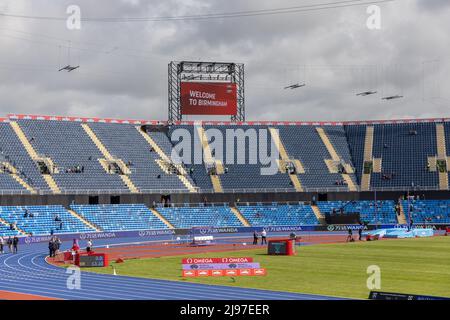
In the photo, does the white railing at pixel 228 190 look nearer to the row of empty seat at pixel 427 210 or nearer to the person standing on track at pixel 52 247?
the row of empty seat at pixel 427 210

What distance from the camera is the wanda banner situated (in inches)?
3142

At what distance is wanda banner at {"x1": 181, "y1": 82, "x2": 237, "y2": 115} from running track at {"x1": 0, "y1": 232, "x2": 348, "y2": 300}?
159ft

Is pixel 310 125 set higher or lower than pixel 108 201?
higher

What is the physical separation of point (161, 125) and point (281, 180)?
16039mm

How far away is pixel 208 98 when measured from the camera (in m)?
80.4

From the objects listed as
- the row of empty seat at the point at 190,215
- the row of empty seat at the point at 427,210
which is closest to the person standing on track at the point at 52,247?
the row of empty seat at the point at 190,215

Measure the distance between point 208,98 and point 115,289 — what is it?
186ft

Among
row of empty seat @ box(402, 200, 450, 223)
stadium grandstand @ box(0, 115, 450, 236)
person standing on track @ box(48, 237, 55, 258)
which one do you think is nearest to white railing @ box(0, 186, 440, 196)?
stadium grandstand @ box(0, 115, 450, 236)

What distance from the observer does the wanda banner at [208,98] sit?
7981 cm

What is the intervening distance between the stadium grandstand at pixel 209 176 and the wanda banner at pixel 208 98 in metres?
1.83

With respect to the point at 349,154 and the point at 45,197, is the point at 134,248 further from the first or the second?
the point at 349,154

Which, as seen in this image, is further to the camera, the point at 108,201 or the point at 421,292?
the point at 108,201
